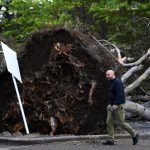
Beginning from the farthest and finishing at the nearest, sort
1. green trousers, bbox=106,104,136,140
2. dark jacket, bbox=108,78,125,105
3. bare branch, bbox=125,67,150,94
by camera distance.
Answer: bare branch, bbox=125,67,150,94 → green trousers, bbox=106,104,136,140 → dark jacket, bbox=108,78,125,105

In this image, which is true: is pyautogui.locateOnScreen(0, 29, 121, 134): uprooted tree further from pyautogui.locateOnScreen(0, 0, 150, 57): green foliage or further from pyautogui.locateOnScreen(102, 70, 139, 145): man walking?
pyautogui.locateOnScreen(0, 0, 150, 57): green foliage

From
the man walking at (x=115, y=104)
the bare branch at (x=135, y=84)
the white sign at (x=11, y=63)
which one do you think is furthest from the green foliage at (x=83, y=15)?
the man walking at (x=115, y=104)

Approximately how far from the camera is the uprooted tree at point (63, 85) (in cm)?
1479

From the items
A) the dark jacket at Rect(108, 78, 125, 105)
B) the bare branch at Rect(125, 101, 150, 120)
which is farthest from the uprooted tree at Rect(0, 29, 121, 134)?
the dark jacket at Rect(108, 78, 125, 105)

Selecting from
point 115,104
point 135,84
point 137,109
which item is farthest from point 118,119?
point 135,84

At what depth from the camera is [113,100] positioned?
12445 mm

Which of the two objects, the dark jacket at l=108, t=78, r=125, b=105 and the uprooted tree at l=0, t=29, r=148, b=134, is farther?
the uprooted tree at l=0, t=29, r=148, b=134

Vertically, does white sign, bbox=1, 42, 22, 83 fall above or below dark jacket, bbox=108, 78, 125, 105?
above

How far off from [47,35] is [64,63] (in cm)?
92

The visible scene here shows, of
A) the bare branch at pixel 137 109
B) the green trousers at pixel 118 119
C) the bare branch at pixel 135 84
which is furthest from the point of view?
the bare branch at pixel 135 84

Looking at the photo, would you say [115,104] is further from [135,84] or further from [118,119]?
[135,84]

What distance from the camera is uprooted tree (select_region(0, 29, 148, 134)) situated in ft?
48.5

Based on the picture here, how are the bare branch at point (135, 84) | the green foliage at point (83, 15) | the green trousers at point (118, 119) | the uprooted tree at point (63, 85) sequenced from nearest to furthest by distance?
1. the green trousers at point (118, 119)
2. the uprooted tree at point (63, 85)
3. the bare branch at point (135, 84)
4. the green foliage at point (83, 15)

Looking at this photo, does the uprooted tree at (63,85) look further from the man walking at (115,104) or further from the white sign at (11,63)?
the man walking at (115,104)
